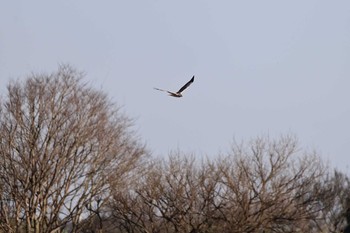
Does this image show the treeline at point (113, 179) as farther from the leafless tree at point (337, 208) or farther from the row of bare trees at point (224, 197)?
the leafless tree at point (337, 208)

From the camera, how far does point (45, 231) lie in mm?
24391

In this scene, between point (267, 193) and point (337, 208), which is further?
point (337, 208)

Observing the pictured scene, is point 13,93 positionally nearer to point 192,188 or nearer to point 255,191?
point 192,188

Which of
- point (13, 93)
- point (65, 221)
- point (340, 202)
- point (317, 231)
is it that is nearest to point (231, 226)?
point (65, 221)

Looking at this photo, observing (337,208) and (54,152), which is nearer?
(54,152)

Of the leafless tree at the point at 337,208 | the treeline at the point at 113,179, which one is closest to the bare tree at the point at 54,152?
the treeline at the point at 113,179

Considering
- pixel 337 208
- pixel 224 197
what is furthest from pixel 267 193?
pixel 337 208

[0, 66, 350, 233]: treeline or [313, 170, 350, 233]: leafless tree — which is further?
[313, 170, 350, 233]: leafless tree

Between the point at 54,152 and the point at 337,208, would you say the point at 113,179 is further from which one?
the point at 337,208

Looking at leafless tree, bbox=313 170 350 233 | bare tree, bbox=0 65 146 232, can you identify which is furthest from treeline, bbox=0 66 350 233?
leafless tree, bbox=313 170 350 233

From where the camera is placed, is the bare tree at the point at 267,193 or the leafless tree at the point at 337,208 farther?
the leafless tree at the point at 337,208

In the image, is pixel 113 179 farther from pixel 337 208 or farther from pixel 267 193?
pixel 337 208

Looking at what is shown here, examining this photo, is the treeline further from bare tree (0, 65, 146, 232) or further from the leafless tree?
the leafless tree

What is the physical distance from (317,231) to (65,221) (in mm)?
17315
